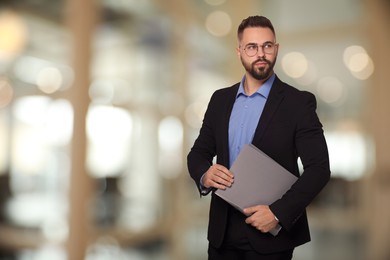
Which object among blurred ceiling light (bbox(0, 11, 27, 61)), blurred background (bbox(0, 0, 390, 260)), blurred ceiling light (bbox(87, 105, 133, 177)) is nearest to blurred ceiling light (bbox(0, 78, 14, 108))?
blurred background (bbox(0, 0, 390, 260))

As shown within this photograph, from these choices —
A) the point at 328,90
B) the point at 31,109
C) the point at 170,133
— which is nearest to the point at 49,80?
the point at 31,109

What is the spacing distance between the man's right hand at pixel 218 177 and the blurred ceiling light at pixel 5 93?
17.5 feet

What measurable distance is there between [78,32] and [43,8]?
0.77 meters

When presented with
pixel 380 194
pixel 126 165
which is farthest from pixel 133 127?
pixel 380 194

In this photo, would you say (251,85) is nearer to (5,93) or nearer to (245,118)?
(245,118)

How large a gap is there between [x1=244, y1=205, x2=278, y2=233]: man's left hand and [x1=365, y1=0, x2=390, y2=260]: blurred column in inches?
263

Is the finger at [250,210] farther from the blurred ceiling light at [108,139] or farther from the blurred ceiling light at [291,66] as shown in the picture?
the blurred ceiling light at [108,139]

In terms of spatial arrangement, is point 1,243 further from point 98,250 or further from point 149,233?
point 149,233

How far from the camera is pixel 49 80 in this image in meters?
4.85

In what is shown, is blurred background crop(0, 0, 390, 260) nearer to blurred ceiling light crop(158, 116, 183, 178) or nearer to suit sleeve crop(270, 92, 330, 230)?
blurred ceiling light crop(158, 116, 183, 178)

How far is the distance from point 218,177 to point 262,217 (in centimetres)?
3

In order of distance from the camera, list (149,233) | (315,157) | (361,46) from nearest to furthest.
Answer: (315,157), (149,233), (361,46)

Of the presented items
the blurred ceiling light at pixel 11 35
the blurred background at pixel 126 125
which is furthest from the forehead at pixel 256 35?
the blurred ceiling light at pixel 11 35

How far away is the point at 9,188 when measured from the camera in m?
5.22
